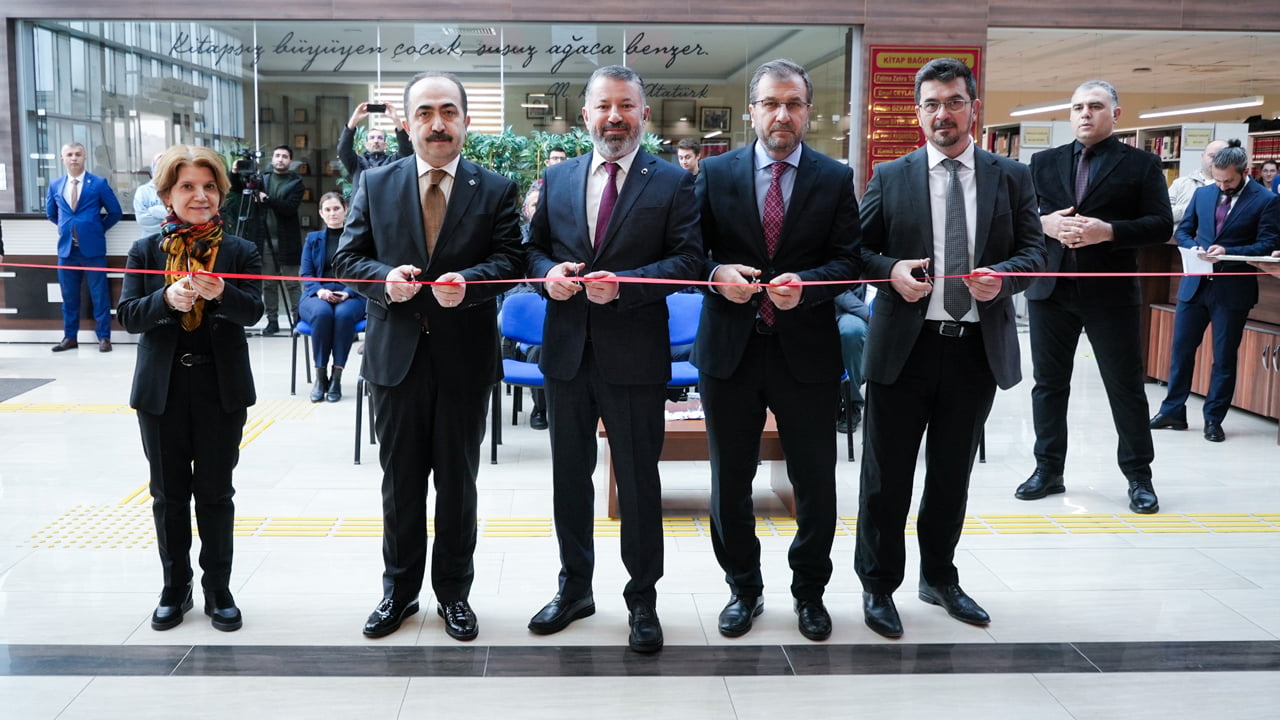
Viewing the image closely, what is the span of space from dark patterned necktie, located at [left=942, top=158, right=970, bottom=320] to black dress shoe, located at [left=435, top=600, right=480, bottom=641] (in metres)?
1.81

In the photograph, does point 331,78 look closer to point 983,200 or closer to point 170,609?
point 170,609

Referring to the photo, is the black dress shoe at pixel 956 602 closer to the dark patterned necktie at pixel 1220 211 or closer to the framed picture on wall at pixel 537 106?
the dark patterned necktie at pixel 1220 211

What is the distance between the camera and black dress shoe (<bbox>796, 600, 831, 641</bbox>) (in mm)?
3611

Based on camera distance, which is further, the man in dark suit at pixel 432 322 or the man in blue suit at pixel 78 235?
the man in blue suit at pixel 78 235

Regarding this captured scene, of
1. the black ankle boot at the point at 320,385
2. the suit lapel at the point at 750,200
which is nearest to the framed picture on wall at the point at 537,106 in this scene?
the black ankle boot at the point at 320,385

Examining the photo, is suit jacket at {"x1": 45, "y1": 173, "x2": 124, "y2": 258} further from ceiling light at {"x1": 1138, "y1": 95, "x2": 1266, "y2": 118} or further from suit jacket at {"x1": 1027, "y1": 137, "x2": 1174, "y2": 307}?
ceiling light at {"x1": 1138, "y1": 95, "x2": 1266, "y2": 118}

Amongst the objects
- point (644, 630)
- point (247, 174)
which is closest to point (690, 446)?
point (644, 630)

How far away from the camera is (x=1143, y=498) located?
5258 mm

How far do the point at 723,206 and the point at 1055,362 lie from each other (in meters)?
2.58

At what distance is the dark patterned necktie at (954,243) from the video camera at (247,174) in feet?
29.7

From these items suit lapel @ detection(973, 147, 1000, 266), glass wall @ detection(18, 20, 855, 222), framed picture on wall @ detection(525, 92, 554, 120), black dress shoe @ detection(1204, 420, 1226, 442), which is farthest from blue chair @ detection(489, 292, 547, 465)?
framed picture on wall @ detection(525, 92, 554, 120)

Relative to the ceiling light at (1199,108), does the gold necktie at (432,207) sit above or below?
below

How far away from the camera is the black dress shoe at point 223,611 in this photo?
3.64 m

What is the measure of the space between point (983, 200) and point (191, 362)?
2.57m
